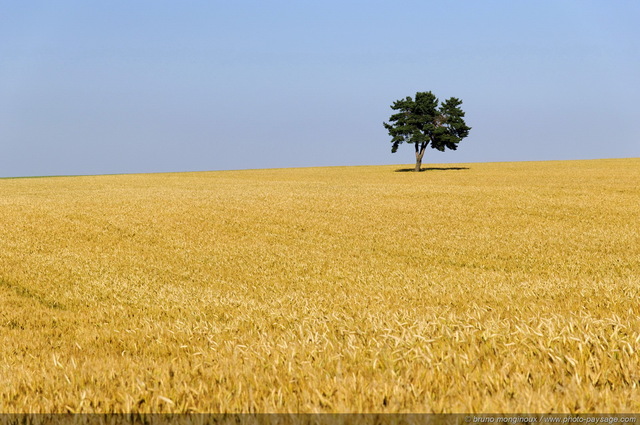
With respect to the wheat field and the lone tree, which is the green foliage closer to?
the lone tree

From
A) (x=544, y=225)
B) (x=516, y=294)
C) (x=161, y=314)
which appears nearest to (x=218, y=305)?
(x=161, y=314)

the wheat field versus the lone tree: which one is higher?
the lone tree

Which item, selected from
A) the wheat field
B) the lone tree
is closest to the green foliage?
the lone tree

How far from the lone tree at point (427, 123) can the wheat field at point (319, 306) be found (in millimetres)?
48784

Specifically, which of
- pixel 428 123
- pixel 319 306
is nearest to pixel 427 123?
pixel 428 123

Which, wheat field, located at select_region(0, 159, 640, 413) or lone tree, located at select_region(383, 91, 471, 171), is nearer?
wheat field, located at select_region(0, 159, 640, 413)

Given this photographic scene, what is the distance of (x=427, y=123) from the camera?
76.7m

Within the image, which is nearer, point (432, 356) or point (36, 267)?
point (432, 356)

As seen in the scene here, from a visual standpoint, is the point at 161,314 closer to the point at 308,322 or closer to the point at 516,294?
the point at 308,322

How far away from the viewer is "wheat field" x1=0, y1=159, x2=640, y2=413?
2943 mm

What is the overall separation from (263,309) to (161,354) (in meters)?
2.96

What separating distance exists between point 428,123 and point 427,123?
0.22 metres

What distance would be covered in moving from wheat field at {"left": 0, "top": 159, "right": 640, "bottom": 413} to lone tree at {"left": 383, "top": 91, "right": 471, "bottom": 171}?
4878 centimetres

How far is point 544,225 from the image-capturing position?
21109 mm
